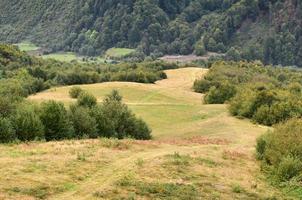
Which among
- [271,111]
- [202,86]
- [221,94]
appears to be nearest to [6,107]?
[271,111]

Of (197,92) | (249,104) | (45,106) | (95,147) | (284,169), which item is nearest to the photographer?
(284,169)

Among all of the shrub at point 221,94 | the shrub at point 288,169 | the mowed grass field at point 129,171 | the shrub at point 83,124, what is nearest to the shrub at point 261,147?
the mowed grass field at point 129,171

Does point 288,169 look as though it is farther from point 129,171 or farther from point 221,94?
point 221,94

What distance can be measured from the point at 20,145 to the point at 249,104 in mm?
48396

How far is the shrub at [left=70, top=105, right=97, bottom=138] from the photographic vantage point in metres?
59.1

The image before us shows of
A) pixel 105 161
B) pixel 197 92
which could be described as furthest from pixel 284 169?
pixel 197 92

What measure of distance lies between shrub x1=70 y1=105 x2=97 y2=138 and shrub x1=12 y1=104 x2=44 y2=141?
782 cm

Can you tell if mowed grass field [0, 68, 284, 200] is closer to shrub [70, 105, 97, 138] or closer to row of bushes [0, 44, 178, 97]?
shrub [70, 105, 97, 138]

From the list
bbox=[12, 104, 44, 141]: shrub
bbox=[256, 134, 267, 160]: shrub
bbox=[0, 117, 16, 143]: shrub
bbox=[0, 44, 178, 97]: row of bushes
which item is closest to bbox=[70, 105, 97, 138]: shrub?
bbox=[12, 104, 44, 141]: shrub

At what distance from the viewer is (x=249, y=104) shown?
280ft

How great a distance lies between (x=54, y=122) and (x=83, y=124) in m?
5.25

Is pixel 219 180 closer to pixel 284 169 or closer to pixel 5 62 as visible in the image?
pixel 284 169

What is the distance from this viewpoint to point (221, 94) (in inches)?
4385

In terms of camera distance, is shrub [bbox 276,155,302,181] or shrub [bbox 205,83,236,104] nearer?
shrub [bbox 276,155,302,181]
